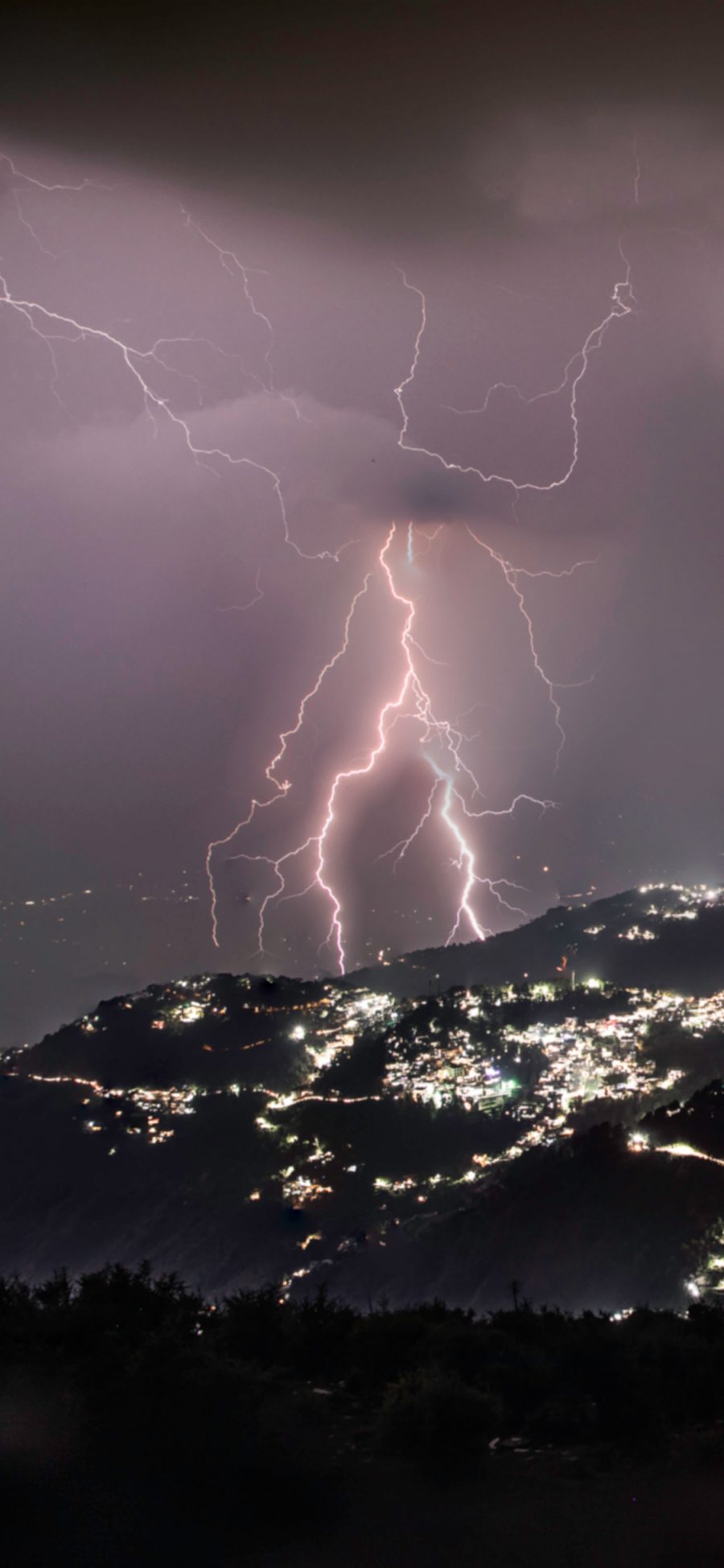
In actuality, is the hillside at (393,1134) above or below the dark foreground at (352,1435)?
above

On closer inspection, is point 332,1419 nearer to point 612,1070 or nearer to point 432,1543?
point 432,1543

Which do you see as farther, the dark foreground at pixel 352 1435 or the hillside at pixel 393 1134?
the hillside at pixel 393 1134

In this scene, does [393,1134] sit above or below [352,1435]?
above

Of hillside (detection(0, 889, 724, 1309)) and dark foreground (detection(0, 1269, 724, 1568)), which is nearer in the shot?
dark foreground (detection(0, 1269, 724, 1568))

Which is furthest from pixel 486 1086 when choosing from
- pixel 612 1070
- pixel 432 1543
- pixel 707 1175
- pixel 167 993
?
pixel 432 1543

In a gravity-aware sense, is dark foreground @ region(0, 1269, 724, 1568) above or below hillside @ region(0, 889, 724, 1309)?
below

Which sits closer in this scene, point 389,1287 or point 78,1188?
point 389,1287

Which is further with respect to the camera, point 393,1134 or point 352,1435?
point 393,1134

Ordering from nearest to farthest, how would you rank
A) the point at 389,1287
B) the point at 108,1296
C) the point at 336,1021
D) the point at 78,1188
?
the point at 108,1296
the point at 389,1287
the point at 78,1188
the point at 336,1021
